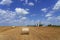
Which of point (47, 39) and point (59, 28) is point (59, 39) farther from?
point (59, 28)

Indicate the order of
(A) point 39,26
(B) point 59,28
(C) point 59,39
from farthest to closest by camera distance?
(A) point 39,26
(B) point 59,28
(C) point 59,39

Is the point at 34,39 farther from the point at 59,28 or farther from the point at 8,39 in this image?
the point at 59,28

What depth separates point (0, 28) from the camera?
3.65 metres

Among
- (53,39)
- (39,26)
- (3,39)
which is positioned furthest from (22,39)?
(39,26)

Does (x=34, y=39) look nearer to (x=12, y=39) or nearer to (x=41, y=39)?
(x=41, y=39)

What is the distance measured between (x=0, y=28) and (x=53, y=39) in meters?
1.60

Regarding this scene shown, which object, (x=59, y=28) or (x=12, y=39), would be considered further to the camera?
(x=59, y=28)

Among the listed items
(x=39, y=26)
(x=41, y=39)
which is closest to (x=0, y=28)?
(x=39, y=26)

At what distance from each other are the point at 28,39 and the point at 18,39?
139 mm

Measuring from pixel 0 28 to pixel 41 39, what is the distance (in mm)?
1520

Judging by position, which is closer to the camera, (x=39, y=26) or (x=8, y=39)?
(x=8, y=39)

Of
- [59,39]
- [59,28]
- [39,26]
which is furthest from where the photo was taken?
[39,26]

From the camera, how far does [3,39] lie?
236 centimetres

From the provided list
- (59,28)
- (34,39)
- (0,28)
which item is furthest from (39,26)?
(34,39)
